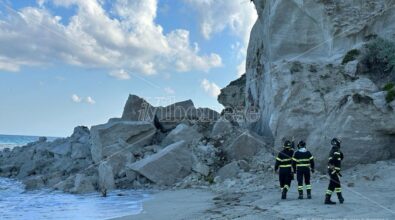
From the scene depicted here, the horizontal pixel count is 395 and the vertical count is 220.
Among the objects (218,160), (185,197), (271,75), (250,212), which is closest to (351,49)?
(271,75)

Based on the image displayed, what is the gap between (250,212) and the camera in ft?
35.0

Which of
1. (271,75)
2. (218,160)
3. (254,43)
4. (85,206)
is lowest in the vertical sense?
(85,206)

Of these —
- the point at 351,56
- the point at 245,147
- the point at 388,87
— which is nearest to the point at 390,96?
the point at 388,87

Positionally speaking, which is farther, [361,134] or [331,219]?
[361,134]

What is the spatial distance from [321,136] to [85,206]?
8.48 m

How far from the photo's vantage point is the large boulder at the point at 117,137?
21172mm

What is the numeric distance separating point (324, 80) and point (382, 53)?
2.47 m

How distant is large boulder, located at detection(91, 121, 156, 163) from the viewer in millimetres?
21172

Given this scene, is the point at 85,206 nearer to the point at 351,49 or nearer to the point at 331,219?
the point at 331,219

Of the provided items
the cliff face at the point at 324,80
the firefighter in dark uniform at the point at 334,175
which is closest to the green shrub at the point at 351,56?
the cliff face at the point at 324,80

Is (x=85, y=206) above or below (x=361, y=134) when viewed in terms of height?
below

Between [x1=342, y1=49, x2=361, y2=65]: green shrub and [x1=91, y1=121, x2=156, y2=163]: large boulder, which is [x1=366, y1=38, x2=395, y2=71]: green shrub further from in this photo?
[x1=91, y1=121, x2=156, y2=163]: large boulder

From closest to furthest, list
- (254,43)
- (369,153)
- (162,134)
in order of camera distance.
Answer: (369,153) → (162,134) → (254,43)

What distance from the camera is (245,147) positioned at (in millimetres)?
18625
